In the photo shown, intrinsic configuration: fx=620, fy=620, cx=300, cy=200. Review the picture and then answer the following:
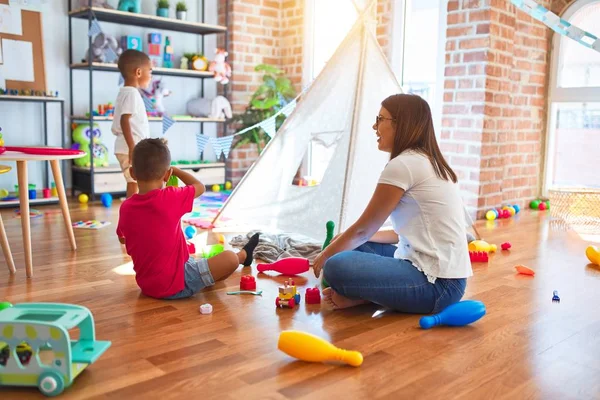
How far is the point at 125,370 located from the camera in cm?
155

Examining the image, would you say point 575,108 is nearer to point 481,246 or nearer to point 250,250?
point 481,246

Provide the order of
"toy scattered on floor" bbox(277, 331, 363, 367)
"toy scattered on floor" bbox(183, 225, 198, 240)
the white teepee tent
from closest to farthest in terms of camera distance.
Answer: "toy scattered on floor" bbox(277, 331, 363, 367) → the white teepee tent → "toy scattered on floor" bbox(183, 225, 198, 240)

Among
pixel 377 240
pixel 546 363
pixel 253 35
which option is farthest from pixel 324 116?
pixel 253 35

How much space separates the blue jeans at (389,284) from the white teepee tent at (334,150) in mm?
936

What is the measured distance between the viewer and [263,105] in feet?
16.6

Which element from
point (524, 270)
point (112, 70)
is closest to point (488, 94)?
point (524, 270)

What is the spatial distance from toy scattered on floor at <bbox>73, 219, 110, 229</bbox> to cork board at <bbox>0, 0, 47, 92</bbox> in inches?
55.6

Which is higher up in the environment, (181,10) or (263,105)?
(181,10)

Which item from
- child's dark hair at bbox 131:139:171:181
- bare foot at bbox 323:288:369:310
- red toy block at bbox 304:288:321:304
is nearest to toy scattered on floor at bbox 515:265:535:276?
bare foot at bbox 323:288:369:310

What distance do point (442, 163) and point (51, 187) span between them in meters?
3.42

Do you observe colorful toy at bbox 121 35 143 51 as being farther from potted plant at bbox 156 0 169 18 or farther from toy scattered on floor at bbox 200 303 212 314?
toy scattered on floor at bbox 200 303 212 314

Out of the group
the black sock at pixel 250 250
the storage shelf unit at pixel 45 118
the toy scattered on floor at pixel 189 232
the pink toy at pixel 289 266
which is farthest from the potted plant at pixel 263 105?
the pink toy at pixel 289 266

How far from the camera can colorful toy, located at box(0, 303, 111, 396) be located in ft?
4.54

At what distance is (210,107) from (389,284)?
355 cm
